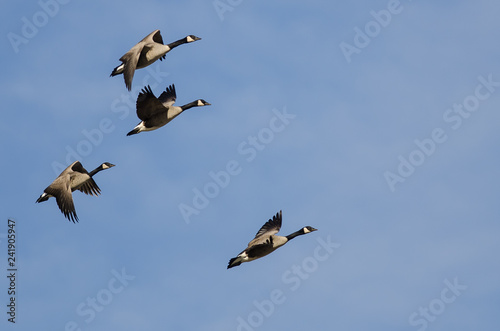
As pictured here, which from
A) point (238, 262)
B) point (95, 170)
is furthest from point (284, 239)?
point (95, 170)

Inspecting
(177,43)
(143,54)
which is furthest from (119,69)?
(177,43)

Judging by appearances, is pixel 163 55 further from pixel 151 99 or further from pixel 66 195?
pixel 66 195

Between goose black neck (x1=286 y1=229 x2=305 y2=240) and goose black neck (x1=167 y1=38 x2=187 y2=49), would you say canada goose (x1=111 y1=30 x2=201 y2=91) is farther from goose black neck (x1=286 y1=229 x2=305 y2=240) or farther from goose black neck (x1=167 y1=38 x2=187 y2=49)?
goose black neck (x1=286 y1=229 x2=305 y2=240)

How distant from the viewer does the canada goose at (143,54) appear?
90.0ft

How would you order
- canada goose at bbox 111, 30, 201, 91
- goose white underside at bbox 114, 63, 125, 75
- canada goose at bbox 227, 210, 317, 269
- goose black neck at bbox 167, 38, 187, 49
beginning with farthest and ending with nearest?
goose black neck at bbox 167, 38, 187, 49
goose white underside at bbox 114, 63, 125, 75
canada goose at bbox 111, 30, 201, 91
canada goose at bbox 227, 210, 317, 269

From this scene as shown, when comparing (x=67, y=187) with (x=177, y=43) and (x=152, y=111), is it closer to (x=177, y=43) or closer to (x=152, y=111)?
(x=152, y=111)

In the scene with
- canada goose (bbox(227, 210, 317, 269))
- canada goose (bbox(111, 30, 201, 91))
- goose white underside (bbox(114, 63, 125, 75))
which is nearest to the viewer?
canada goose (bbox(227, 210, 317, 269))

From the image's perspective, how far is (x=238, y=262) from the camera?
27.3 meters

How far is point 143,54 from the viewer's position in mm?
28391

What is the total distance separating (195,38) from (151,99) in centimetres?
366

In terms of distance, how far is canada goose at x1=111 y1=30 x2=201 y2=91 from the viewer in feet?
90.0

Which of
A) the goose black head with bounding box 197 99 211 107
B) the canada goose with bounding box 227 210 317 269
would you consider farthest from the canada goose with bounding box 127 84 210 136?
the canada goose with bounding box 227 210 317 269

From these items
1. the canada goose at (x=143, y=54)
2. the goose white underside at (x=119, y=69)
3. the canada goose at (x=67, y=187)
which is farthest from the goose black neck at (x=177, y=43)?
the canada goose at (x=67, y=187)

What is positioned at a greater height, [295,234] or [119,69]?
[119,69]
